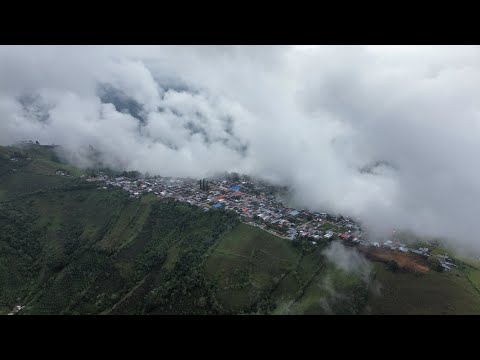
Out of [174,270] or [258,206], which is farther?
[258,206]

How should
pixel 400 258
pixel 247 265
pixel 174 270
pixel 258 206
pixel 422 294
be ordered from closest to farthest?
pixel 422 294
pixel 400 258
pixel 247 265
pixel 174 270
pixel 258 206

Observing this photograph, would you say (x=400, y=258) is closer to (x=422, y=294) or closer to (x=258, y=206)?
(x=422, y=294)

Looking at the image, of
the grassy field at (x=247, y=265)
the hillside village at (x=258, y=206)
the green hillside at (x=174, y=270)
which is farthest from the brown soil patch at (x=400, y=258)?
the grassy field at (x=247, y=265)

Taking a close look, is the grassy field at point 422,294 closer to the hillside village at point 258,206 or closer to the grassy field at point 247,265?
the hillside village at point 258,206

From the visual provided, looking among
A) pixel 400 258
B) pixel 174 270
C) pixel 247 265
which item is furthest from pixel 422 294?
pixel 174 270

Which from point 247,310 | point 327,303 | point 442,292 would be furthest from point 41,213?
point 442,292
